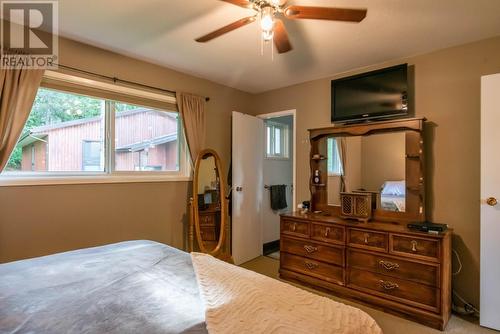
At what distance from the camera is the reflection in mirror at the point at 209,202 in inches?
131

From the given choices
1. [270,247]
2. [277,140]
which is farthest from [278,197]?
[277,140]

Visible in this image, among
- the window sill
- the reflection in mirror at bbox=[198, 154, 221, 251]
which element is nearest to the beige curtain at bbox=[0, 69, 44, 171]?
the window sill

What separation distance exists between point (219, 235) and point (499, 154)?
2.85 m

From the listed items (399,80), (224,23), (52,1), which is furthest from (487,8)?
(52,1)

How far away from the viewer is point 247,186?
12.6 ft

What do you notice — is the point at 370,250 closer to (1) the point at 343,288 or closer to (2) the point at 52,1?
(1) the point at 343,288

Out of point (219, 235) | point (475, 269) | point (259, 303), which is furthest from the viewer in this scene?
point (219, 235)

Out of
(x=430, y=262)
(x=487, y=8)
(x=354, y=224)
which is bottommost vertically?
(x=430, y=262)

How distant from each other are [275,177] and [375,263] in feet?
7.58

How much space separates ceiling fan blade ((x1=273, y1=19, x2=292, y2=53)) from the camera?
1759mm

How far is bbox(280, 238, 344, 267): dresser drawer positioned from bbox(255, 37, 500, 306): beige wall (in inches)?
38.0

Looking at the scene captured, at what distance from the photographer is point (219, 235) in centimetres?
345

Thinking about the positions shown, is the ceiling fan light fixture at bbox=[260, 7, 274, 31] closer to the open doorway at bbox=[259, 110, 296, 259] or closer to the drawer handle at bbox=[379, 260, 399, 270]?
the drawer handle at bbox=[379, 260, 399, 270]

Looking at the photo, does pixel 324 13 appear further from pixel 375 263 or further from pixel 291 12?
pixel 375 263
